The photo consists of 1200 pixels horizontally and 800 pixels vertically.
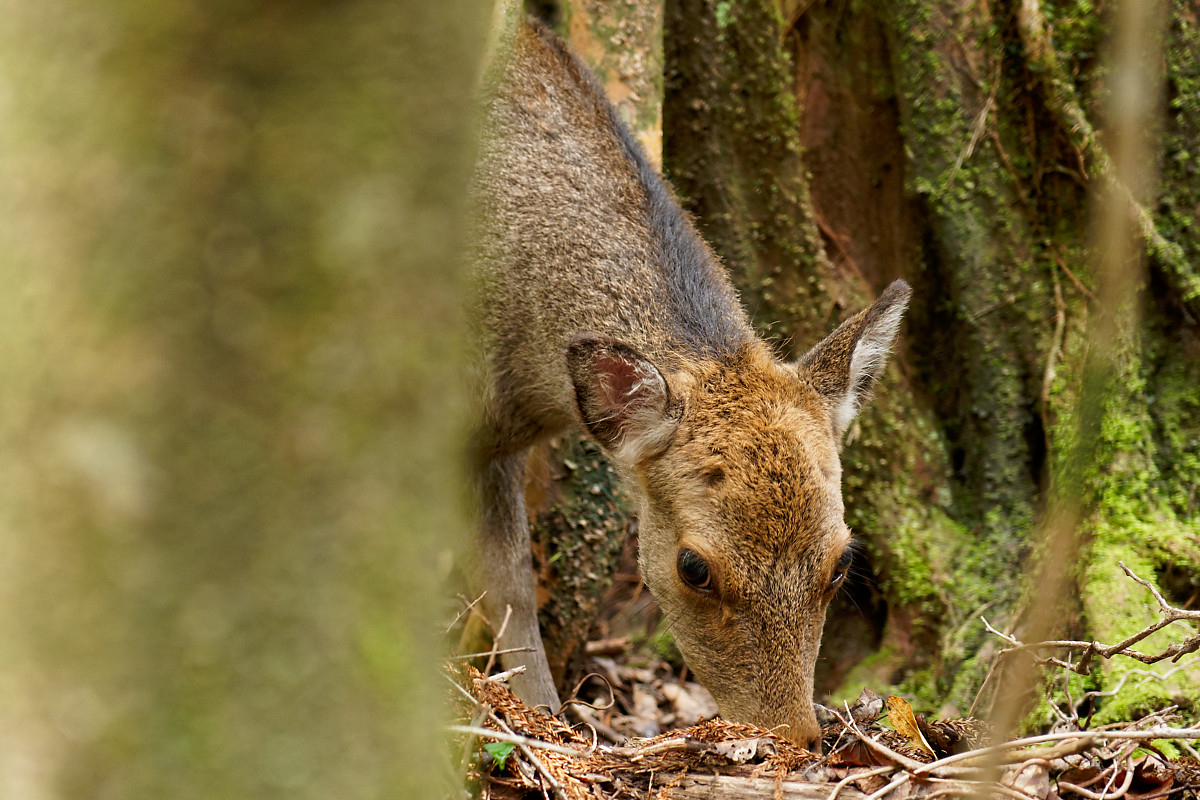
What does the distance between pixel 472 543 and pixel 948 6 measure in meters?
4.08

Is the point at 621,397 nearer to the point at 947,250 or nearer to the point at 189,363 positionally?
the point at 947,250

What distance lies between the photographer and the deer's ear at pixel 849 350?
4.57 meters

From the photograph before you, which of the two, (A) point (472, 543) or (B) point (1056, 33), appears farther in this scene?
(B) point (1056, 33)

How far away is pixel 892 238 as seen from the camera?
6734 millimetres

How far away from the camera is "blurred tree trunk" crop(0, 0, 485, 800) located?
116cm

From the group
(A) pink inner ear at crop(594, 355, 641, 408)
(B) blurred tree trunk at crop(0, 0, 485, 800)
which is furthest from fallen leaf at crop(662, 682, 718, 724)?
(B) blurred tree trunk at crop(0, 0, 485, 800)

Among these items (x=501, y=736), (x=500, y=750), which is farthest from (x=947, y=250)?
(x=501, y=736)

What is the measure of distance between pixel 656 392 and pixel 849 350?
0.92 metres

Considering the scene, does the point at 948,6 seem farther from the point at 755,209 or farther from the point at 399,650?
the point at 399,650

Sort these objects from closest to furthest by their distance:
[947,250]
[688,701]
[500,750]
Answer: [500,750], [947,250], [688,701]

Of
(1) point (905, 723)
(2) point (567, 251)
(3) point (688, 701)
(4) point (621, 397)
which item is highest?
(2) point (567, 251)

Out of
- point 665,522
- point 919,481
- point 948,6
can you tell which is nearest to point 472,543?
point 665,522

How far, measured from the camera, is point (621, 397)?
4.35 metres

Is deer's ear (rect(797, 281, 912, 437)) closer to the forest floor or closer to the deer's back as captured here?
the deer's back
